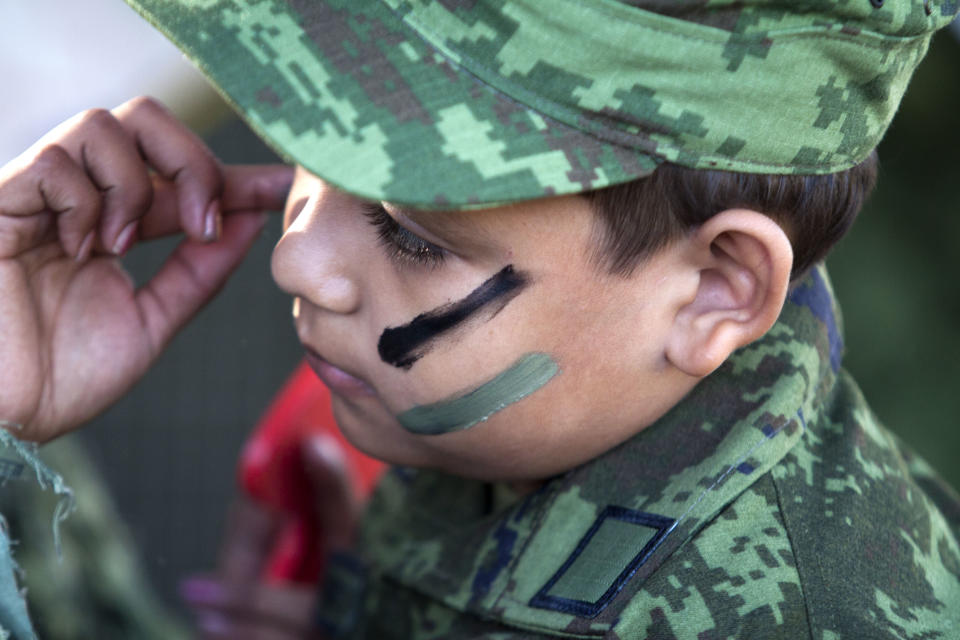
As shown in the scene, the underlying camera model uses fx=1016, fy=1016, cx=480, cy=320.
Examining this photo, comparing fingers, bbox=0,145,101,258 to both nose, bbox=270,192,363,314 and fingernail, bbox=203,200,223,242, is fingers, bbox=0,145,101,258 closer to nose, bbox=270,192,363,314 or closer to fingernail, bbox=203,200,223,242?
fingernail, bbox=203,200,223,242

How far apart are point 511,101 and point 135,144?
62cm

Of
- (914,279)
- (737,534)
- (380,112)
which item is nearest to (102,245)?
(380,112)

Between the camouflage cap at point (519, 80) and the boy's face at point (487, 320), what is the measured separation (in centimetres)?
9

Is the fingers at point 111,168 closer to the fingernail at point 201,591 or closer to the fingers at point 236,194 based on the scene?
the fingers at point 236,194

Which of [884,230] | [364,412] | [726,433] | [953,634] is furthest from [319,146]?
[884,230]

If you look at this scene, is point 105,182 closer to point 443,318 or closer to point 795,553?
point 443,318

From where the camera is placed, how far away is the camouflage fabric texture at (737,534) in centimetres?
106

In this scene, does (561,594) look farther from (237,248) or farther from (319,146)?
(237,248)

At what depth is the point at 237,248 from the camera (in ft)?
4.86

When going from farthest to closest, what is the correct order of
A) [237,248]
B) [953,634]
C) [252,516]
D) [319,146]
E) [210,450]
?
[210,450] < [252,516] < [237,248] < [953,634] < [319,146]

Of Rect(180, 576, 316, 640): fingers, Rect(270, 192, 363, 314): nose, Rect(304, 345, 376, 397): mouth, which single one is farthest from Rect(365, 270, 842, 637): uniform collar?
Rect(180, 576, 316, 640): fingers

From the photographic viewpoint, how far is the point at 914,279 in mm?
2996

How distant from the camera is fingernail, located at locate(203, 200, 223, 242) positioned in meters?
1.34

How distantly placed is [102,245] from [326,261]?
0.45 meters
